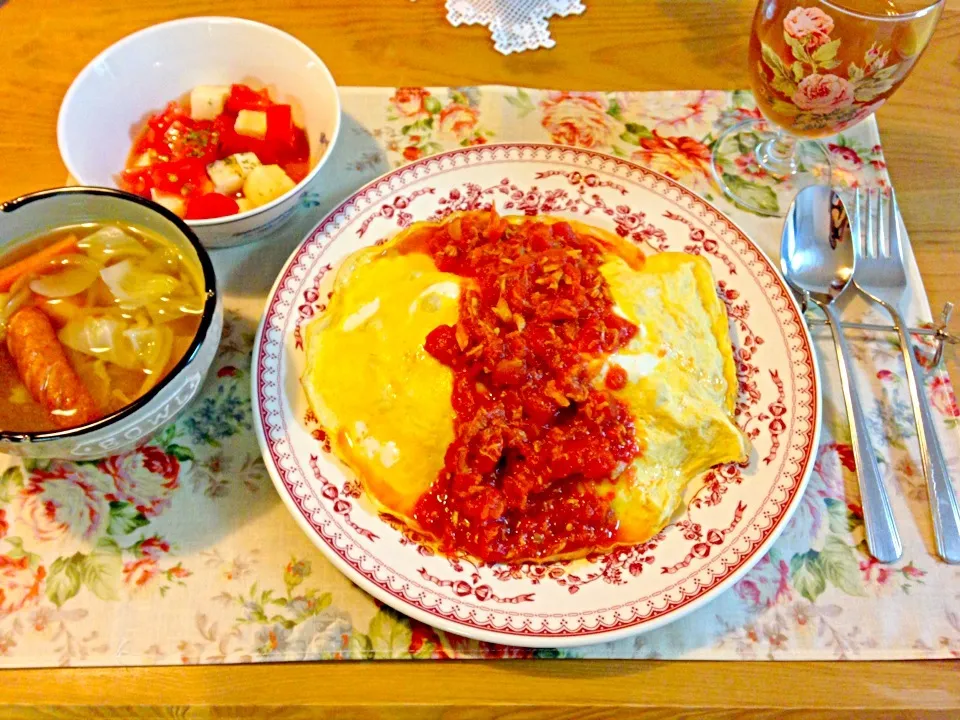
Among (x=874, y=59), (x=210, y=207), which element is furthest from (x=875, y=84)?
(x=210, y=207)

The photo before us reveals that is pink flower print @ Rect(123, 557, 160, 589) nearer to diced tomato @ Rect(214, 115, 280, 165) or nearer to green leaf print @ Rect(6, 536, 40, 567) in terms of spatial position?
green leaf print @ Rect(6, 536, 40, 567)

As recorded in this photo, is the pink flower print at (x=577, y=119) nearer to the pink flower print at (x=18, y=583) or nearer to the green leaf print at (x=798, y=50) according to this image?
the green leaf print at (x=798, y=50)

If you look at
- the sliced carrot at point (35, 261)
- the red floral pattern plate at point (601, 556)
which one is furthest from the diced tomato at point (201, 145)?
the sliced carrot at point (35, 261)

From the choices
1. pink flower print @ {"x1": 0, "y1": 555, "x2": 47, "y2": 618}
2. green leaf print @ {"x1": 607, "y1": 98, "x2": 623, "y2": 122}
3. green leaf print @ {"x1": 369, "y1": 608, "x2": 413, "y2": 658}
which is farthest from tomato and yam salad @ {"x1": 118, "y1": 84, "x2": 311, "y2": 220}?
green leaf print @ {"x1": 369, "y1": 608, "x2": 413, "y2": 658}

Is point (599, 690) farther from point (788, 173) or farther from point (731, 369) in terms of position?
point (788, 173)

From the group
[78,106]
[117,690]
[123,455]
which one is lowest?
[117,690]

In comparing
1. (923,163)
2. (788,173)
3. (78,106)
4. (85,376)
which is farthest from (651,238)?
(78,106)
